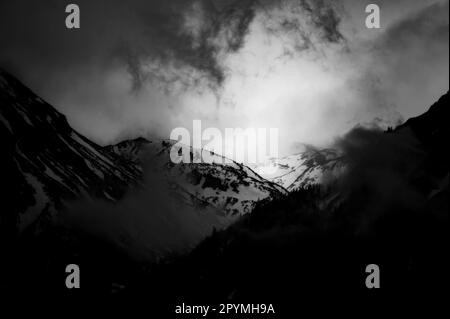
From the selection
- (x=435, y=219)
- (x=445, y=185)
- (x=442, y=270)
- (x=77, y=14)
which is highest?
(x=77, y=14)

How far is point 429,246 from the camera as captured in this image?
196 metres

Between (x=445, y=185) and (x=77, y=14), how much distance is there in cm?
15842
